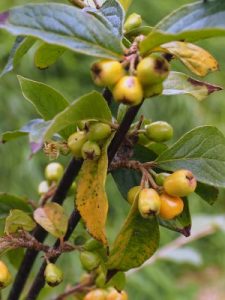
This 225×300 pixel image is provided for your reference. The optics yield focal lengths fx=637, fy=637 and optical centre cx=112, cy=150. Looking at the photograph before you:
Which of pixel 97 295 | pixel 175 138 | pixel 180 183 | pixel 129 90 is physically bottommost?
pixel 175 138

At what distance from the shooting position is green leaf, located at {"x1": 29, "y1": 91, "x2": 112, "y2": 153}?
416 millimetres

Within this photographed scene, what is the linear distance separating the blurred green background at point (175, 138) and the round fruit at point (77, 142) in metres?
1.42

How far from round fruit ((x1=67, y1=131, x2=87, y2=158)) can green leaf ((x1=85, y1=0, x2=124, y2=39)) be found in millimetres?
80

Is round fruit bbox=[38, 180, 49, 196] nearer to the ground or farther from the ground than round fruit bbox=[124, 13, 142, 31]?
nearer to the ground

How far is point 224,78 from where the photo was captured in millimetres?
2701

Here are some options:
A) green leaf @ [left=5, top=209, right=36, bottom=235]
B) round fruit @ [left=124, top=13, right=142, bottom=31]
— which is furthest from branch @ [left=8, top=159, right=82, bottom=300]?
round fruit @ [left=124, top=13, right=142, bottom=31]

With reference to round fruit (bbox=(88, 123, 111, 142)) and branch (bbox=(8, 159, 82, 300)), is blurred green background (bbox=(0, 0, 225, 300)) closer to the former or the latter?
branch (bbox=(8, 159, 82, 300))

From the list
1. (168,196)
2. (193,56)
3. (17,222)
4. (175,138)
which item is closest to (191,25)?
(193,56)

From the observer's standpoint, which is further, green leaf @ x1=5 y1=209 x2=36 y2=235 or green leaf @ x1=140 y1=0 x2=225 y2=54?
green leaf @ x1=5 y1=209 x2=36 y2=235

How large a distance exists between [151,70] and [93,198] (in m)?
0.13

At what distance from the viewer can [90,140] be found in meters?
0.48

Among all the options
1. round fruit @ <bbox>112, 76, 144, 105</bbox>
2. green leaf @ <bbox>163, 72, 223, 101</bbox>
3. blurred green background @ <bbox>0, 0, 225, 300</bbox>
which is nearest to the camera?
round fruit @ <bbox>112, 76, 144, 105</bbox>

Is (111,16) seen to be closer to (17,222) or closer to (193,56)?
(193,56)

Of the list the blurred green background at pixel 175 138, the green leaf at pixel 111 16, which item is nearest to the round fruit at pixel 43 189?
the green leaf at pixel 111 16
